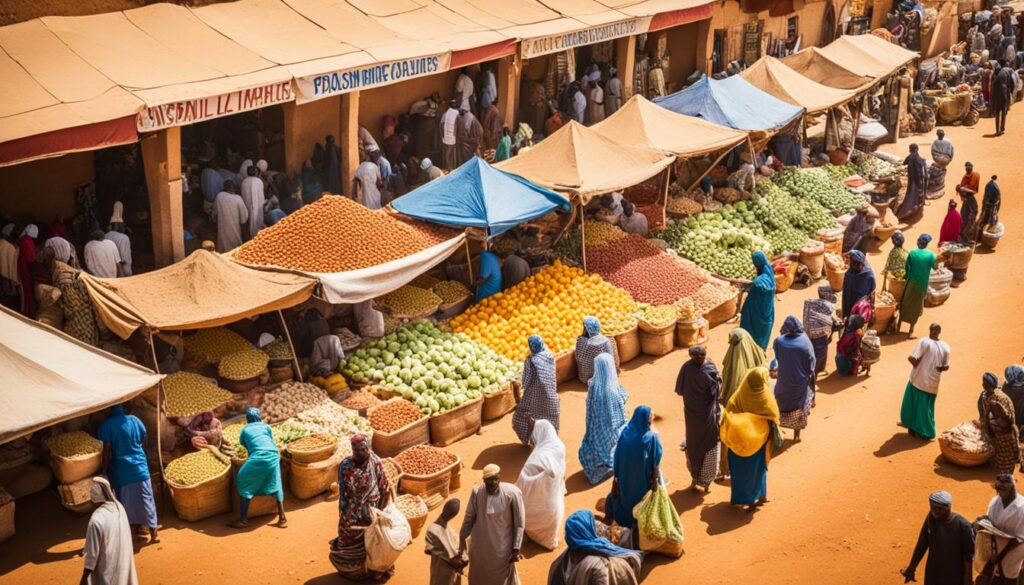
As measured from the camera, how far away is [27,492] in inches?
409

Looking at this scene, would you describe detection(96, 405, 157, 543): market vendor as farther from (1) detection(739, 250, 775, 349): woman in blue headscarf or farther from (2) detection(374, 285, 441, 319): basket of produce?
(1) detection(739, 250, 775, 349): woman in blue headscarf

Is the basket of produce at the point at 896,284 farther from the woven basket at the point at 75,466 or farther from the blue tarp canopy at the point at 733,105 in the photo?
the woven basket at the point at 75,466

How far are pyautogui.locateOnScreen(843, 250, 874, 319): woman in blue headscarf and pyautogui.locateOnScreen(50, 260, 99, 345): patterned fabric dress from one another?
7945 mm

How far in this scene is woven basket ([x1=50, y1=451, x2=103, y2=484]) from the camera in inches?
400

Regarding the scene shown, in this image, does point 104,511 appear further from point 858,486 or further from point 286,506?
point 858,486

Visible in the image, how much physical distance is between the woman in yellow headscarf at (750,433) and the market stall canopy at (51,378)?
4.81 metres

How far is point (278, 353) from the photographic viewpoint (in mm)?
12195

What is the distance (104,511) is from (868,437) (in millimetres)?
7234

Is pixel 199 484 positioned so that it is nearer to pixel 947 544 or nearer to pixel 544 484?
pixel 544 484

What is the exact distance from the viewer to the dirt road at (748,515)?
955cm

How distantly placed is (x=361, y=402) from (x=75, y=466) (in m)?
2.76

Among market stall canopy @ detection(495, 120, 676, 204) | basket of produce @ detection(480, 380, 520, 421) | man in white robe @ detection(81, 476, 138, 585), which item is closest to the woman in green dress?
market stall canopy @ detection(495, 120, 676, 204)

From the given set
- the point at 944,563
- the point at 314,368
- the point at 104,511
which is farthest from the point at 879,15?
the point at 104,511

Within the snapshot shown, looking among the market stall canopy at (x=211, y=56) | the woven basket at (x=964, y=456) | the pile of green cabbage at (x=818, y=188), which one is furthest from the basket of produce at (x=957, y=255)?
the market stall canopy at (x=211, y=56)
